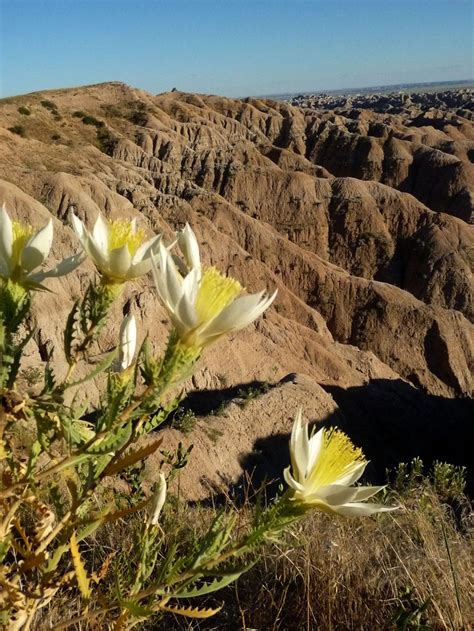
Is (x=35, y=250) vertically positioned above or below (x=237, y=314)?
above

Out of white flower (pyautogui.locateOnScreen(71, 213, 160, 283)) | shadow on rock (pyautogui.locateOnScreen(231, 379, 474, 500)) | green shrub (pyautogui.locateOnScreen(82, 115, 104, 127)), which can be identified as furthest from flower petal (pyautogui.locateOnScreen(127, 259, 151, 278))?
green shrub (pyautogui.locateOnScreen(82, 115, 104, 127))

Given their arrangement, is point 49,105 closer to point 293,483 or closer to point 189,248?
point 189,248

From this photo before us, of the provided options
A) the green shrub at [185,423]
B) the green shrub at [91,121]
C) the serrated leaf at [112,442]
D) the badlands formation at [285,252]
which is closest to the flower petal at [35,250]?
Result: the serrated leaf at [112,442]

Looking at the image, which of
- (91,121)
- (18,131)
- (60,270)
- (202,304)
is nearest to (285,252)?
(18,131)

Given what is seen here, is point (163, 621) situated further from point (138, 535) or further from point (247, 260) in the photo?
point (247, 260)

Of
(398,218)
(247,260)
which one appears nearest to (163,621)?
(247,260)

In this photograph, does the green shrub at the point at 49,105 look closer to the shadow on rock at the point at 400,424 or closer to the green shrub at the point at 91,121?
the green shrub at the point at 91,121

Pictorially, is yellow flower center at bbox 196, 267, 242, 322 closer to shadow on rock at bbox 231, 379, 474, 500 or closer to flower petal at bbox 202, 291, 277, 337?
flower petal at bbox 202, 291, 277, 337
